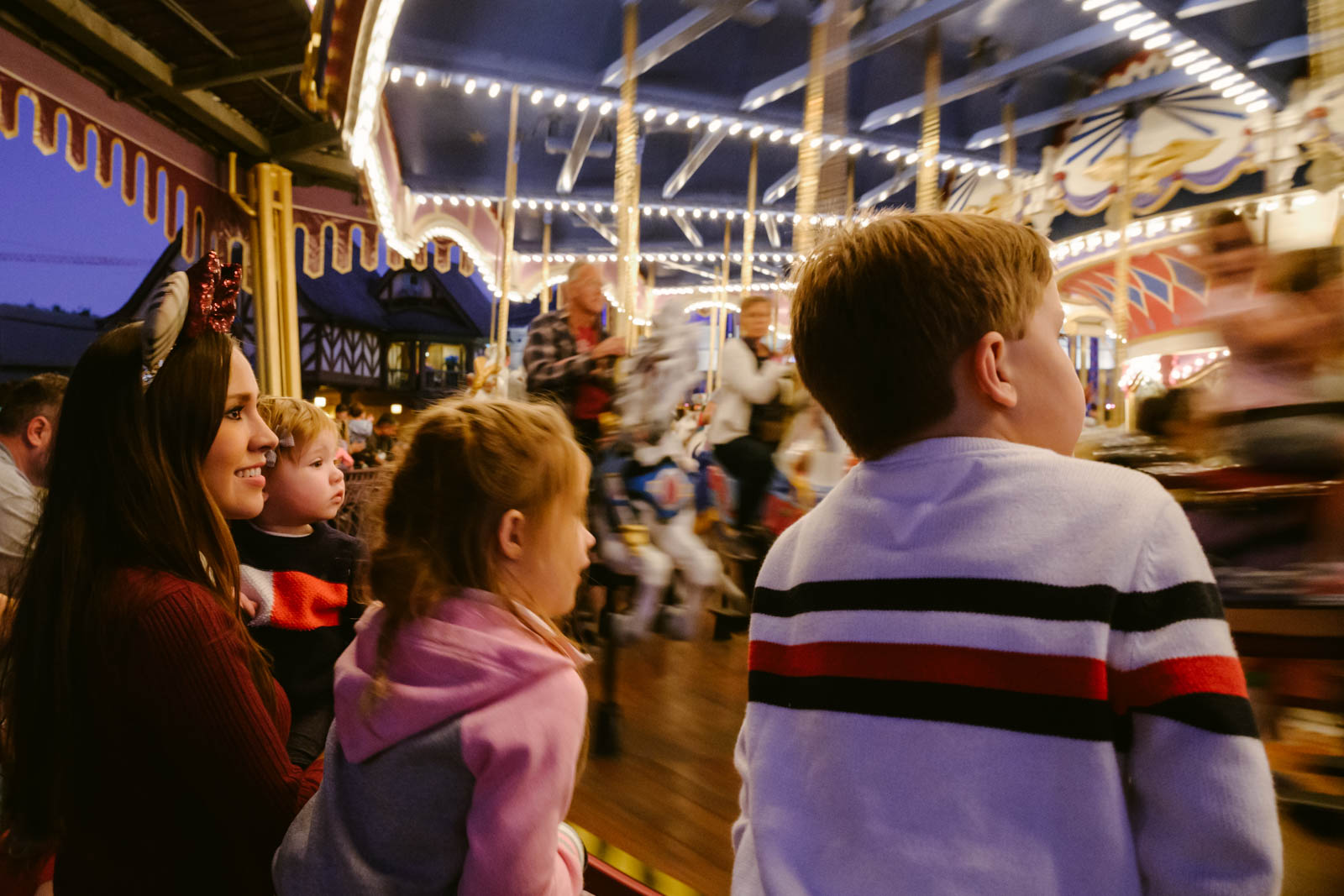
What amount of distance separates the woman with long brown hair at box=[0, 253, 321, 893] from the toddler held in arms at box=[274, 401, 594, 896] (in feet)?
0.32

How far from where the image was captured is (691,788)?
2238 mm

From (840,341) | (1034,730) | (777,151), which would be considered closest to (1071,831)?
(1034,730)

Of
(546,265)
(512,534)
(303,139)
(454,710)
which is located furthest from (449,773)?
(303,139)

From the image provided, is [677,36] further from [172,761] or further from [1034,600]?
[1034,600]

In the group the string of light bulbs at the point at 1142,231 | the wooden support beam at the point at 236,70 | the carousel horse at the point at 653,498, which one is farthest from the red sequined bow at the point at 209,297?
the wooden support beam at the point at 236,70

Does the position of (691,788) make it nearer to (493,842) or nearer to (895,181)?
(493,842)

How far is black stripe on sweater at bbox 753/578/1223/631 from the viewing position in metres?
0.51

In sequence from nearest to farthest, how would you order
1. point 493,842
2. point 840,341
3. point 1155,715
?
point 1155,715 < point 840,341 < point 493,842

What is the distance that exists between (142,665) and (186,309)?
1.45 ft

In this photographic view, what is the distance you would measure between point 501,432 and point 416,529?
0.48 ft

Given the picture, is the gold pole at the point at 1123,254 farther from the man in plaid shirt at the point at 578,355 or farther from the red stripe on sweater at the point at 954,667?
the red stripe on sweater at the point at 954,667

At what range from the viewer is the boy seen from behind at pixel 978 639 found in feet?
1.66

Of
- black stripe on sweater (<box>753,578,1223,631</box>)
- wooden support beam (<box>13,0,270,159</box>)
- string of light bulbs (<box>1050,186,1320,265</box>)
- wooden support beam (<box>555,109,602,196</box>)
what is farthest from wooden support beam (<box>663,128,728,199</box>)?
black stripe on sweater (<box>753,578,1223,631</box>)

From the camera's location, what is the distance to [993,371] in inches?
24.7
